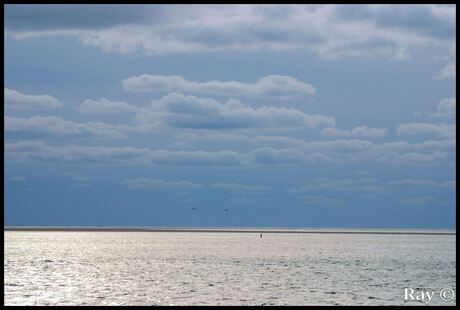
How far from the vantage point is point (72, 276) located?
7100 cm

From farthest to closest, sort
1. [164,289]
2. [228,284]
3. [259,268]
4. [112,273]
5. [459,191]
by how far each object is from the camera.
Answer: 1. [259,268]
2. [112,273]
3. [228,284]
4. [164,289]
5. [459,191]

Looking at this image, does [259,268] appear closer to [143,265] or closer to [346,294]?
[143,265]

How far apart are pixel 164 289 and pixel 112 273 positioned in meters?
19.6

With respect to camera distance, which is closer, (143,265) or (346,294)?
(346,294)

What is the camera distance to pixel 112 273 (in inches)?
2977

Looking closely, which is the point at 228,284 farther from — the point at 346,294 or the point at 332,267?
the point at 332,267

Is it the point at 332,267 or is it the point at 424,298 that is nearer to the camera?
the point at 424,298
